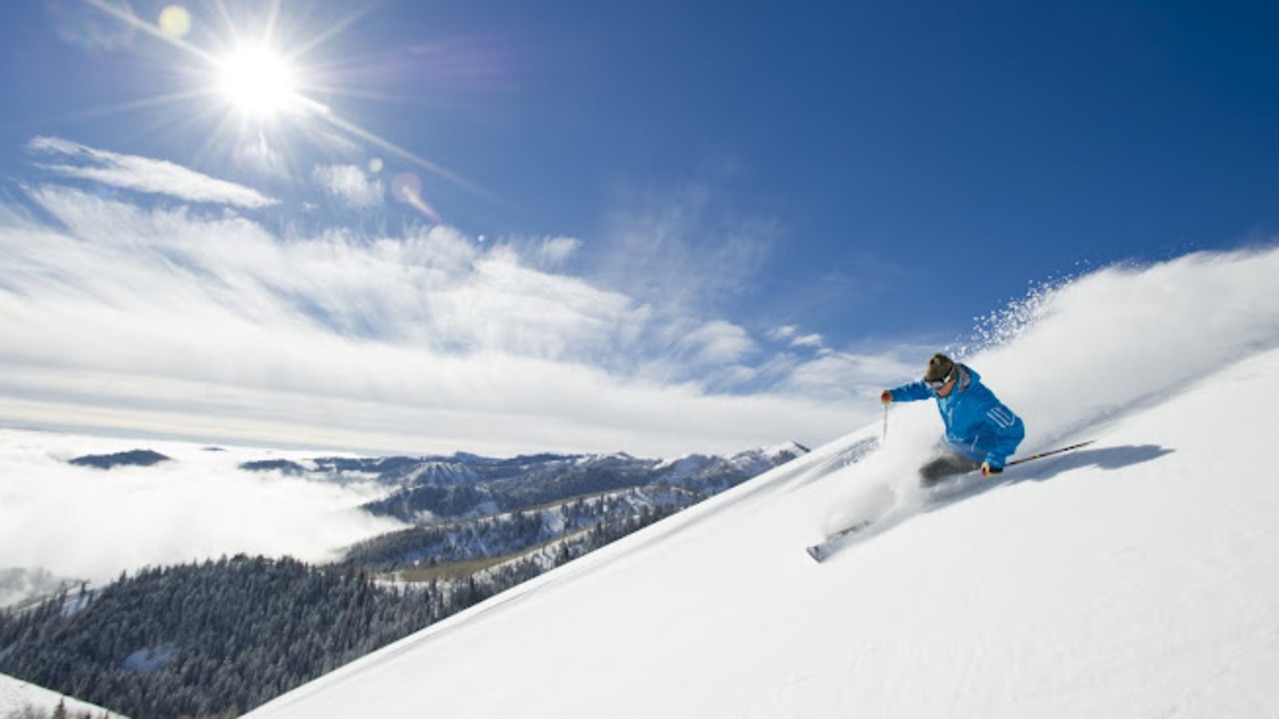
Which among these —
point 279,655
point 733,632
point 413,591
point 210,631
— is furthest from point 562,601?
point 210,631

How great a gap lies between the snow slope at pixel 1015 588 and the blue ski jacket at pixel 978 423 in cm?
49

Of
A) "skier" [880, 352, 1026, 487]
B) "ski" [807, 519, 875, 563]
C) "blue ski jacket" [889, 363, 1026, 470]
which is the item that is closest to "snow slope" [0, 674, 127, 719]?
"ski" [807, 519, 875, 563]

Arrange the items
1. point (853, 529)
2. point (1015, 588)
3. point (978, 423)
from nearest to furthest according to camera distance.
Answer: point (1015, 588) → point (853, 529) → point (978, 423)

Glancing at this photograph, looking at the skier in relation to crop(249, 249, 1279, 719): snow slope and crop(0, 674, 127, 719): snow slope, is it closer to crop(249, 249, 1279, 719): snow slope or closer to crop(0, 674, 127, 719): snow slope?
crop(249, 249, 1279, 719): snow slope

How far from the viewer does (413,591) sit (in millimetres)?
191250

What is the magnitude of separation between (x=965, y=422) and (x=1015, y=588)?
475 centimetres

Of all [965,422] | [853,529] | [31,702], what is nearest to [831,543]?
[853,529]

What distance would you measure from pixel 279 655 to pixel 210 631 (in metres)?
41.1

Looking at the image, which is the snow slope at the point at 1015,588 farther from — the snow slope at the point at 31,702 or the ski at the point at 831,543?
the snow slope at the point at 31,702

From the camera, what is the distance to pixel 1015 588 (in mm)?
4055

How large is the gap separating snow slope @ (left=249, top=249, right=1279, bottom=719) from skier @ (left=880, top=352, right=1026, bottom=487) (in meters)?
0.42

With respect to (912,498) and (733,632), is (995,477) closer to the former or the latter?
(912,498)

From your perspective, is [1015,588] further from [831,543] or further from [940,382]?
[940,382]

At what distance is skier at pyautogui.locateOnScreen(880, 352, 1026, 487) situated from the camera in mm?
7938
